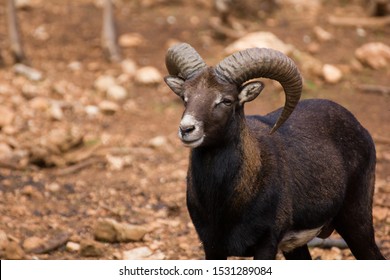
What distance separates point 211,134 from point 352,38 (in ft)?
41.1

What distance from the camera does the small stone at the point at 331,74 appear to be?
1583 centimetres

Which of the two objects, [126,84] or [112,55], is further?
[112,55]

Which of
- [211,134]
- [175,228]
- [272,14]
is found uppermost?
[211,134]

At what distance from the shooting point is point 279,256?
9625 millimetres

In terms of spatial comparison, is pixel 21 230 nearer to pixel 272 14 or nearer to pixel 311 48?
pixel 311 48

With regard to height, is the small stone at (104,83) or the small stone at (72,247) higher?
the small stone at (72,247)

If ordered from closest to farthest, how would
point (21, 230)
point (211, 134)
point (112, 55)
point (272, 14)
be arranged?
point (211, 134) → point (21, 230) → point (112, 55) → point (272, 14)

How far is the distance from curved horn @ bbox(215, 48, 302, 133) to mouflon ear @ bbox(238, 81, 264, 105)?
75mm

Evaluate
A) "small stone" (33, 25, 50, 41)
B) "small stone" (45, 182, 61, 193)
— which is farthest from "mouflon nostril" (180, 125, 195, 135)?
"small stone" (33, 25, 50, 41)

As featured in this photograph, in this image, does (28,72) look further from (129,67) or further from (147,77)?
(147,77)

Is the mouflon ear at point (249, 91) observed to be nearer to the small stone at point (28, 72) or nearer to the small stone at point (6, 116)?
the small stone at point (6, 116)

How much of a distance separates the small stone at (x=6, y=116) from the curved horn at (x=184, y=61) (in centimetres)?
665

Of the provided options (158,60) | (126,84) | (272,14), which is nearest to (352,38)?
(272,14)

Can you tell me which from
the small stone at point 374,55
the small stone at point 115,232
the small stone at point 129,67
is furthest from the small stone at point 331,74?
the small stone at point 115,232
